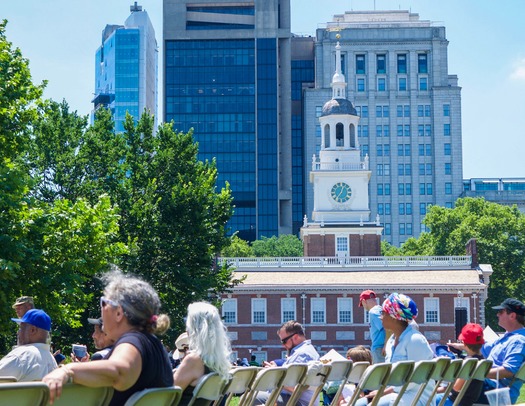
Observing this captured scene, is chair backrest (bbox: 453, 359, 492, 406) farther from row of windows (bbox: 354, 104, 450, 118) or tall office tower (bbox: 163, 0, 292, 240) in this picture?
row of windows (bbox: 354, 104, 450, 118)

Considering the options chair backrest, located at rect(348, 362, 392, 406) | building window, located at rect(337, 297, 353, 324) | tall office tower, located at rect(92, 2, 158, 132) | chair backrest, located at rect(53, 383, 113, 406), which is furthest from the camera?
tall office tower, located at rect(92, 2, 158, 132)

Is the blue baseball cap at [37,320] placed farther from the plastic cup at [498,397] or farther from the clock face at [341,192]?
the clock face at [341,192]

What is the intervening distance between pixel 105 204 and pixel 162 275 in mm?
14417

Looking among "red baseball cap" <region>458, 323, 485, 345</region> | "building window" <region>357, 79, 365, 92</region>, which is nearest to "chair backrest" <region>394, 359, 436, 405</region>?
"red baseball cap" <region>458, 323, 485, 345</region>

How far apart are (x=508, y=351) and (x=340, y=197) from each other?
217ft

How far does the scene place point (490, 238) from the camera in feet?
279

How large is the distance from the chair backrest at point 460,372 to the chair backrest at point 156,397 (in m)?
4.11

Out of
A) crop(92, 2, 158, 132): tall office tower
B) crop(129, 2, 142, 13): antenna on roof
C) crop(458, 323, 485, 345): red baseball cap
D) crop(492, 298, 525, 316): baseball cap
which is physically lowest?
crop(458, 323, 485, 345): red baseball cap

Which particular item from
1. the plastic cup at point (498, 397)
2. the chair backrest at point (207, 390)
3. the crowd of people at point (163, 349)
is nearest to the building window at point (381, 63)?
the crowd of people at point (163, 349)

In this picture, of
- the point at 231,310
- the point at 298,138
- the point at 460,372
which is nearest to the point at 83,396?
the point at 460,372

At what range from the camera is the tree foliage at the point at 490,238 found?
270 ft

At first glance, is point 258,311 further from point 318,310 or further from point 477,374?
point 477,374

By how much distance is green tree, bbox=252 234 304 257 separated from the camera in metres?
109

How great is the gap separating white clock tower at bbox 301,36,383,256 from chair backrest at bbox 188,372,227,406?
6749 cm
